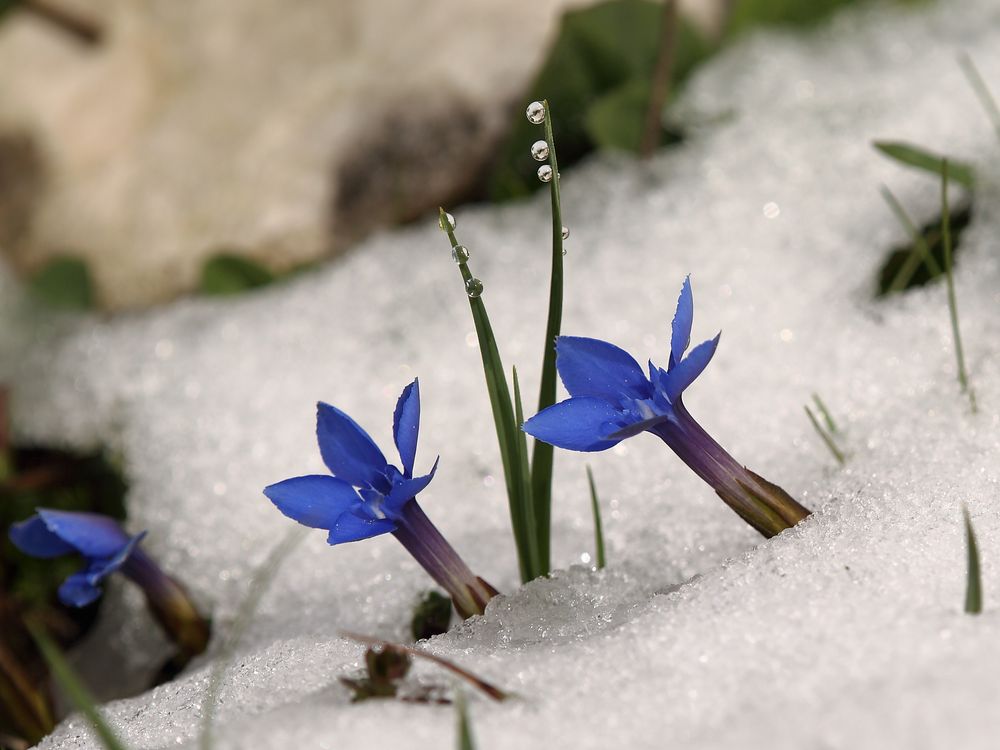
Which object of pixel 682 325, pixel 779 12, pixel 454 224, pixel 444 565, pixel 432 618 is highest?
pixel 779 12

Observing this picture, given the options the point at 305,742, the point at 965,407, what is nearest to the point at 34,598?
the point at 305,742

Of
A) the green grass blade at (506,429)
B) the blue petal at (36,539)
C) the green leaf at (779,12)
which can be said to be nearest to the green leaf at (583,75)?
the green leaf at (779,12)

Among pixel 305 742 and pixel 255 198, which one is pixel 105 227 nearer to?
pixel 255 198

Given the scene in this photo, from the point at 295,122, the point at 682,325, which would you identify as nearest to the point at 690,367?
the point at 682,325

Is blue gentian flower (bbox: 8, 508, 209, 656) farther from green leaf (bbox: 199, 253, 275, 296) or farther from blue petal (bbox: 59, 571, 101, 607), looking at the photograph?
green leaf (bbox: 199, 253, 275, 296)

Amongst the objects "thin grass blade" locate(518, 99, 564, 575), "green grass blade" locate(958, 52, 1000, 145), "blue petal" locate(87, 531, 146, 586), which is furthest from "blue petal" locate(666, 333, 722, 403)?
"green grass blade" locate(958, 52, 1000, 145)

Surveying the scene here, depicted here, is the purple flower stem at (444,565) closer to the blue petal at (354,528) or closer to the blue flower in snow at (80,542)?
the blue petal at (354,528)

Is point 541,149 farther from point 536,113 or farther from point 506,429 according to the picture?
point 506,429
